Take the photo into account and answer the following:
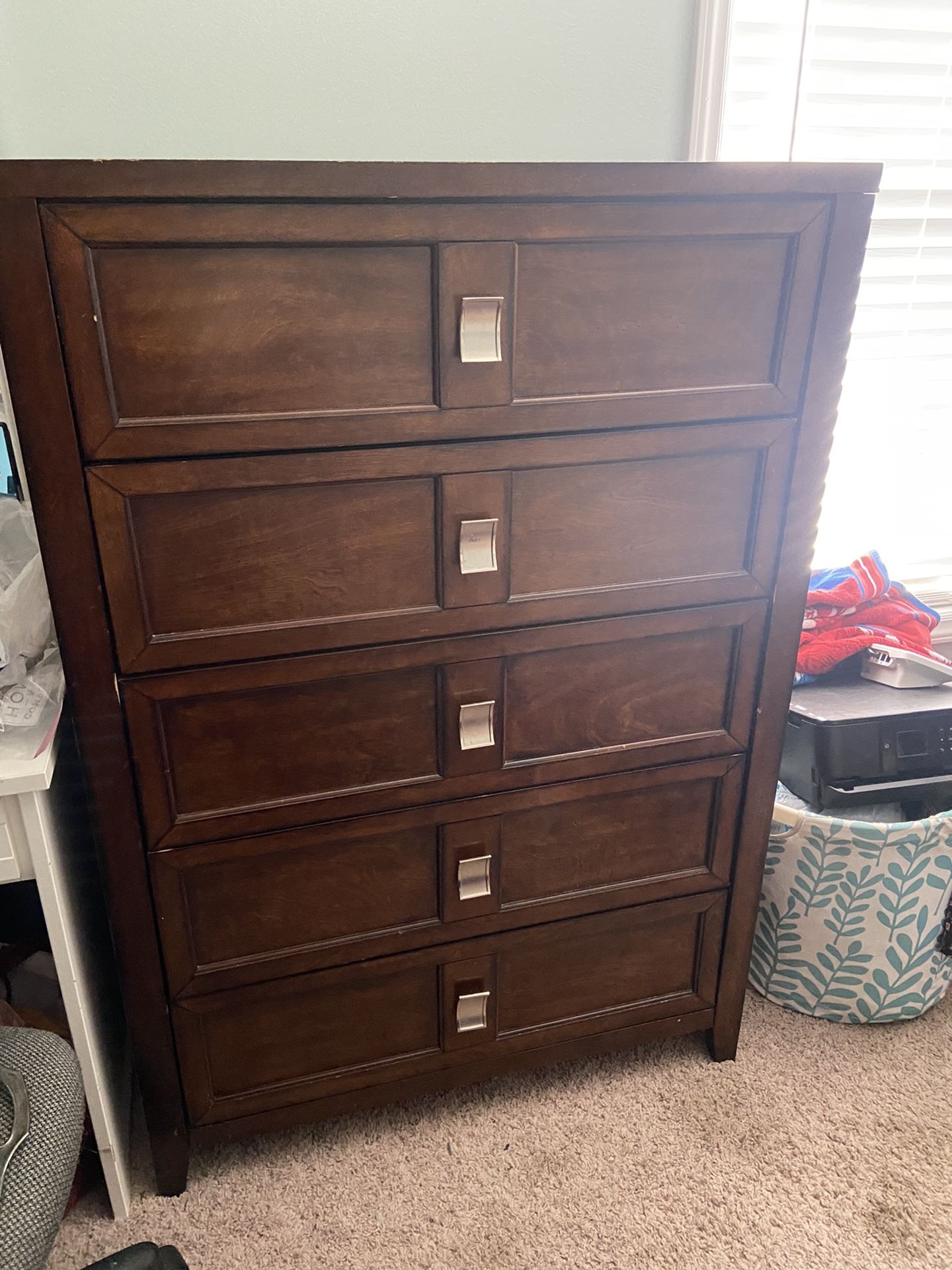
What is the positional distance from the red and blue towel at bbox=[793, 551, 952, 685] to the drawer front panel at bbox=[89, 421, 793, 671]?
1.59 ft

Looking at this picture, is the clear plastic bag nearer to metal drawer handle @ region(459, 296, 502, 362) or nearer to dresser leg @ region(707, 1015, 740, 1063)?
metal drawer handle @ region(459, 296, 502, 362)

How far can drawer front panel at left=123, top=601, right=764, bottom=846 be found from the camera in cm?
99

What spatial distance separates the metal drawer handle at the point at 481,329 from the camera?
35.4 inches

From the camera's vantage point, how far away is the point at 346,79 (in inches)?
48.2

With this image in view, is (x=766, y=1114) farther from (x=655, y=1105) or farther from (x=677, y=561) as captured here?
(x=677, y=561)

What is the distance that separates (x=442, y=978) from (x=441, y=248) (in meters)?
0.92

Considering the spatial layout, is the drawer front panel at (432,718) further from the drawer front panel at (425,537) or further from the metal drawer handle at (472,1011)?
the metal drawer handle at (472,1011)

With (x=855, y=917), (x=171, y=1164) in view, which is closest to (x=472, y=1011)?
(x=171, y=1164)

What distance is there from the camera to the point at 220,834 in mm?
1032

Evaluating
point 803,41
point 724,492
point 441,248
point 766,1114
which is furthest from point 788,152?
point 766,1114

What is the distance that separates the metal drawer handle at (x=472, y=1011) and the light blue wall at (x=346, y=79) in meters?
1.20

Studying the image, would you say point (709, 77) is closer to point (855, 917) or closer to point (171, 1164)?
point (855, 917)

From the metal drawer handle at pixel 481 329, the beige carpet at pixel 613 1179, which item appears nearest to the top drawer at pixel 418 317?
the metal drawer handle at pixel 481 329

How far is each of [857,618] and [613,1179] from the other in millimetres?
1000
